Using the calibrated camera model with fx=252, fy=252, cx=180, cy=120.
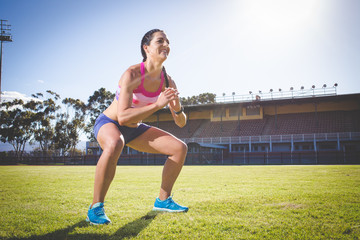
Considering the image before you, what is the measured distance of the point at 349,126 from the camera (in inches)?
1142

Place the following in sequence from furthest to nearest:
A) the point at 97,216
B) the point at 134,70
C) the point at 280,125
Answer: the point at 280,125, the point at 134,70, the point at 97,216

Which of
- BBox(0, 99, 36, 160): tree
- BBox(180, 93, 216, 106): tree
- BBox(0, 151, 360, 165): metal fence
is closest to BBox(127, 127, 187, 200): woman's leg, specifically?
BBox(0, 151, 360, 165): metal fence

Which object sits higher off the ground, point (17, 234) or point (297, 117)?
point (297, 117)

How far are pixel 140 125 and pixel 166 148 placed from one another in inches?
18.0

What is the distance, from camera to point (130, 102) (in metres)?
2.54

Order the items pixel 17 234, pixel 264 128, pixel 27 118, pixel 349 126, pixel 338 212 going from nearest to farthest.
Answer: pixel 17 234, pixel 338 212, pixel 349 126, pixel 264 128, pixel 27 118

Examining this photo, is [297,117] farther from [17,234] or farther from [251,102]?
[17,234]

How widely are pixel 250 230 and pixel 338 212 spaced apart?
1268 mm

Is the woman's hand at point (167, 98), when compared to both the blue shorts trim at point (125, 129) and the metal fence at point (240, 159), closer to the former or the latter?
the blue shorts trim at point (125, 129)

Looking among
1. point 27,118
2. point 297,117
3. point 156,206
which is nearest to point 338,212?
point 156,206

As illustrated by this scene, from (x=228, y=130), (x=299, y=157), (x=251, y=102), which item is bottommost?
(x=299, y=157)

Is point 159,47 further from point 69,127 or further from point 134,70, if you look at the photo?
point 69,127

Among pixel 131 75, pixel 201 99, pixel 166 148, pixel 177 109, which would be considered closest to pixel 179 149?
pixel 166 148

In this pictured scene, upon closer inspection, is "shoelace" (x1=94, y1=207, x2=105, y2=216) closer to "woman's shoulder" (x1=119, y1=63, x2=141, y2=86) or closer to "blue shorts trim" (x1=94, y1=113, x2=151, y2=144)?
"blue shorts trim" (x1=94, y1=113, x2=151, y2=144)
